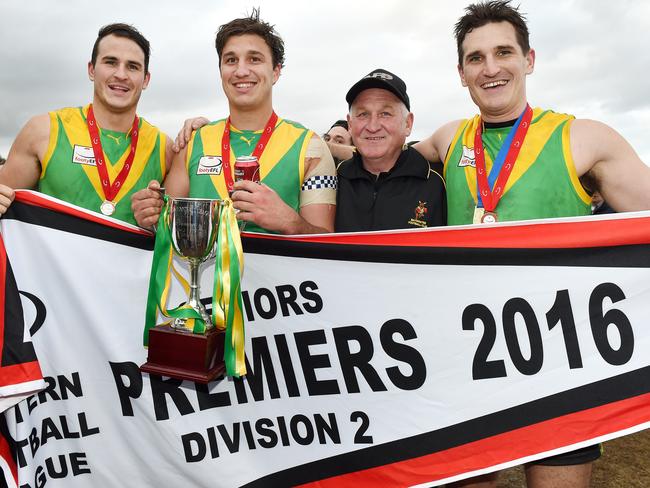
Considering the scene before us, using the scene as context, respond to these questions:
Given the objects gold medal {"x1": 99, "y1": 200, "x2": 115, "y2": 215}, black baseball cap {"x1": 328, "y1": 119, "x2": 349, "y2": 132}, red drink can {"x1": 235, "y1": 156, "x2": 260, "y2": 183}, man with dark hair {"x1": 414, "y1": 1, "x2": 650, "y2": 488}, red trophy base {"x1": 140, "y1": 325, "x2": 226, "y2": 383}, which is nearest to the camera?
red trophy base {"x1": 140, "y1": 325, "x2": 226, "y2": 383}

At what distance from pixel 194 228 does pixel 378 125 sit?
1.33 meters

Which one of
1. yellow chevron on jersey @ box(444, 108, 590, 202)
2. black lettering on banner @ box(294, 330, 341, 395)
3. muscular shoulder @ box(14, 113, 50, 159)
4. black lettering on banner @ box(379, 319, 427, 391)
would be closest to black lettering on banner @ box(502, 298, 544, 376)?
black lettering on banner @ box(379, 319, 427, 391)

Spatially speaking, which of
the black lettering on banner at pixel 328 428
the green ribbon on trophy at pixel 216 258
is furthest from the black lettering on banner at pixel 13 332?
the black lettering on banner at pixel 328 428

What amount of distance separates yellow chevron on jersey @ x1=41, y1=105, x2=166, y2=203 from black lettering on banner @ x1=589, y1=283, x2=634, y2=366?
104 inches

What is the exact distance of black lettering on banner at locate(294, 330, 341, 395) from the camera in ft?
8.02

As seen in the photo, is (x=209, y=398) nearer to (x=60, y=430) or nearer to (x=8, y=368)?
(x=60, y=430)

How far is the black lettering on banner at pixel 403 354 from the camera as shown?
2387 mm

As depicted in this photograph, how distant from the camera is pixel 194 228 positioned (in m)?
2.19

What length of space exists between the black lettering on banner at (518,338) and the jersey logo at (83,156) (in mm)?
2567

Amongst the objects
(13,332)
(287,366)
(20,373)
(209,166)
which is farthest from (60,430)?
(209,166)

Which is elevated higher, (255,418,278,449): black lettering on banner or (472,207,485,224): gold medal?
(472,207,485,224): gold medal

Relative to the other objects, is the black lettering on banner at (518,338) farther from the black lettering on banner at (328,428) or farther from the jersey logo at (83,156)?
the jersey logo at (83,156)

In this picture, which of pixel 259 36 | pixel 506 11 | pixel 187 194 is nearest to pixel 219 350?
pixel 187 194

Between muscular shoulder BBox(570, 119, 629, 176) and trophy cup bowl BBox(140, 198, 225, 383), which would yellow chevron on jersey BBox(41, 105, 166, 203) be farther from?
muscular shoulder BBox(570, 119, 629, 176)
